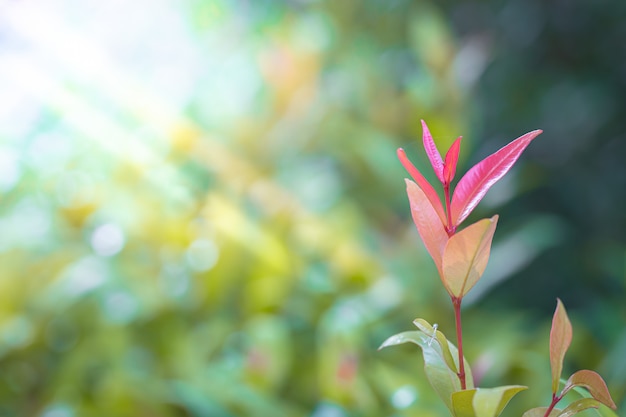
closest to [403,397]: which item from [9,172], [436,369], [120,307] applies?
[436,369]

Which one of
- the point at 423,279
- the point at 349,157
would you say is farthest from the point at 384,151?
the point at 423,279

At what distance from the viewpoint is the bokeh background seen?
0.61 meters

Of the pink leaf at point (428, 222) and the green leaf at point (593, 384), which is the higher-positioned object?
the pink leaf at point (428, 222)

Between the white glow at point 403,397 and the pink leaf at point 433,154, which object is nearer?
the pink leaf at point 433,154

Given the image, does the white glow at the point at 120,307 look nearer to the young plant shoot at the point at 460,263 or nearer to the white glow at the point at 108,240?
the white glow at the point at 108,240

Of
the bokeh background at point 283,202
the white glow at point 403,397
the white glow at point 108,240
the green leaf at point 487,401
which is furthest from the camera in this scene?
the white glow at point 108,240

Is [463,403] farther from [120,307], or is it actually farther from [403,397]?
[120,307]

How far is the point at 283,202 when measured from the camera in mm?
812

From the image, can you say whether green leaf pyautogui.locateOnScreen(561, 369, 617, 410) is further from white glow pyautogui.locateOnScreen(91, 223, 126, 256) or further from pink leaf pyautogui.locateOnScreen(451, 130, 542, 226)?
white glow pyautogui.locateOnScreen(91, 223, 126, 256)

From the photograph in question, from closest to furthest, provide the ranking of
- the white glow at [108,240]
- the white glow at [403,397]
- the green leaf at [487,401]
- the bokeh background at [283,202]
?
the green leaf at [487,401] → the white glow at [403,397] → the bokeh background at [283,202] → the white glow at [108,240]

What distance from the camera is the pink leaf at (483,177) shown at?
9.0 inches

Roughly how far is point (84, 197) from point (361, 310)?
41 centimetres

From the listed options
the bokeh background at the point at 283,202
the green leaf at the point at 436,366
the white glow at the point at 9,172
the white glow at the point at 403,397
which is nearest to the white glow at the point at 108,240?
the bokeh background at the point at 283,202

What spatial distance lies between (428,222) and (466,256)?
23mm
